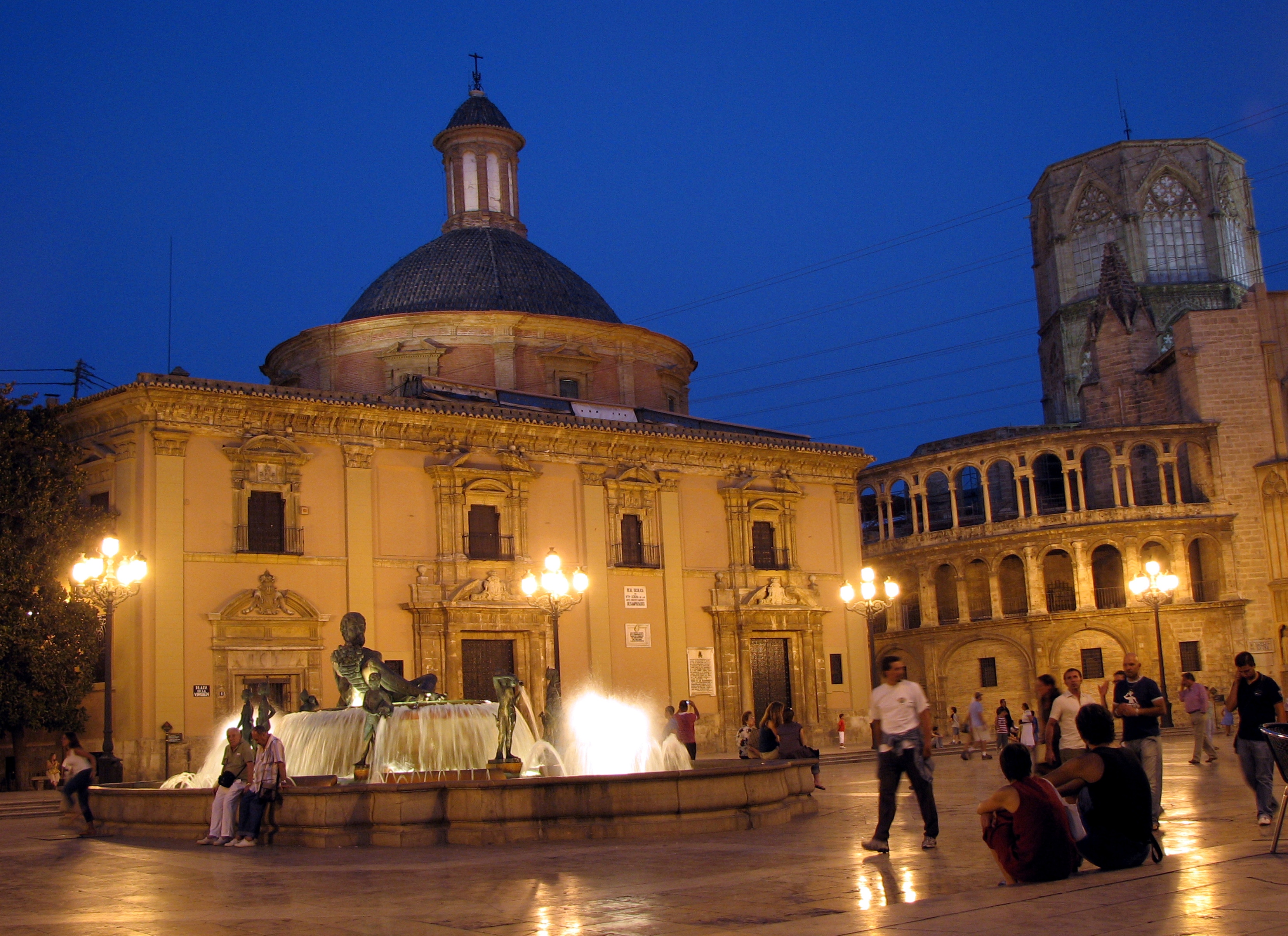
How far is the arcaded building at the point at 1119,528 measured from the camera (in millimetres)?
42750

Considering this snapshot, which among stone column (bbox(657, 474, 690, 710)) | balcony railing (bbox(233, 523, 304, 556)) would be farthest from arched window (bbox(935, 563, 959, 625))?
balcony railing (bbox(233, 523, 304, 556))

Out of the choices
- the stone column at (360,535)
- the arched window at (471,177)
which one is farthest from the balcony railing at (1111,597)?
the stone column at (360,535)

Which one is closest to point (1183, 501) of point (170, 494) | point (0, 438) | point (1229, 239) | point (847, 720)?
point (847, 720)

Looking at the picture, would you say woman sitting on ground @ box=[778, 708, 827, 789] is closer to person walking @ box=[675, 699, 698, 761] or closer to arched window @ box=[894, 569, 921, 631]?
person walking @ box=[675, 699, 698, 761]

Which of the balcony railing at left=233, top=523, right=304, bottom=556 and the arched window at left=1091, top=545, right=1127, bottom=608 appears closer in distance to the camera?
the balcony railing at left=233, top=523, right=304, bottom=556

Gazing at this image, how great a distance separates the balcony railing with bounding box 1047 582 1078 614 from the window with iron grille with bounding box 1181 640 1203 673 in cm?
347

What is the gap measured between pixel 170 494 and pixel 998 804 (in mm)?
22053

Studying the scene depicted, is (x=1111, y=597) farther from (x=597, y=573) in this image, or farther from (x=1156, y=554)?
(x=597, y=573)

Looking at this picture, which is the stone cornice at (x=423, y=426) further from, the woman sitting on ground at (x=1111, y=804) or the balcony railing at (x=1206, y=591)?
the woman sitting on ground at (x=1111, y=804)

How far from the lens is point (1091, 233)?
63750 millimetres

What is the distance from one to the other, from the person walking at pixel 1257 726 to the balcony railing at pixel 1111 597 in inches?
1382

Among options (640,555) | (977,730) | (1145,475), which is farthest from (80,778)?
(1145,475)

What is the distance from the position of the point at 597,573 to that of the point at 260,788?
1986cm

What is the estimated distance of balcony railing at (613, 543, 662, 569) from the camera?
32.7m
